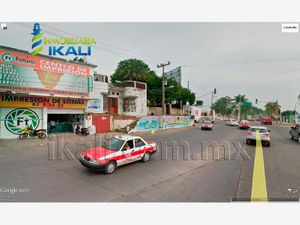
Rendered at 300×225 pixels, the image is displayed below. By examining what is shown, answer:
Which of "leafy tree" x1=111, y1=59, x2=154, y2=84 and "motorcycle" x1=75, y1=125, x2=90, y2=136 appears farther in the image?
"leafy tree" x1=111, y1=59, x2=154, y2=84

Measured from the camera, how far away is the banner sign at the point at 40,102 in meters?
13.1

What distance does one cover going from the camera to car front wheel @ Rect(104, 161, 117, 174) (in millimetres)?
6190

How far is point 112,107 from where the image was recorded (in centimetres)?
2597

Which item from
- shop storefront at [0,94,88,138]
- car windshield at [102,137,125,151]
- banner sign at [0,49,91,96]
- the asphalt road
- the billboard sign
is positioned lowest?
the asphalt road

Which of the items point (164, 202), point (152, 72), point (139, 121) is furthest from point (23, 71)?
point (152, 72)

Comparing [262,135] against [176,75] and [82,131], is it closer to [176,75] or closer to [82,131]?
[82,131]

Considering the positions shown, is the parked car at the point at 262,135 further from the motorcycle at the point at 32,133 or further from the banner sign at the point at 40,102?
the motorcycle at the point at 32,133

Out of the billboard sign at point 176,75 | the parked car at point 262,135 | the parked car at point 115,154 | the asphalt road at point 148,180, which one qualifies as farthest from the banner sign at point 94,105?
the billboard sign at point 176,75

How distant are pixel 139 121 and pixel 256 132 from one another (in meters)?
13.5

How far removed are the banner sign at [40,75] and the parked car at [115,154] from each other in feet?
37.0

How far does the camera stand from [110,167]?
20.8ft

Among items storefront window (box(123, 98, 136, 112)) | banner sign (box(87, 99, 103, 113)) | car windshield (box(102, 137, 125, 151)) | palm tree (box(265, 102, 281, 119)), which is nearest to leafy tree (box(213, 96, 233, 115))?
palm tree (box(265, 102, 281, 119))

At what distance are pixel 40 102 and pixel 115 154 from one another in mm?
12436

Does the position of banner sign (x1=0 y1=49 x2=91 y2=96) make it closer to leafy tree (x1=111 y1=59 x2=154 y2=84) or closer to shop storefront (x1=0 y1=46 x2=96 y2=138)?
shop storefront (x1=0 y1=46 x2=96 y2=138)
